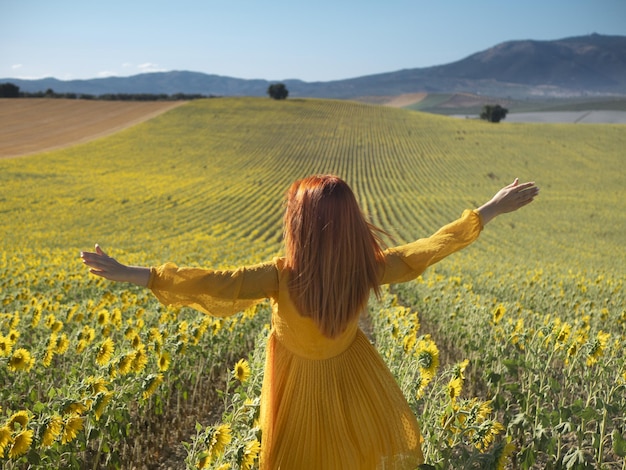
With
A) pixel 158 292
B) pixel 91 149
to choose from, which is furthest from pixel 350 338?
pixel 91 149

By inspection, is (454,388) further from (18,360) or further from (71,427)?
(18,360)

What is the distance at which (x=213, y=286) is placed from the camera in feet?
7.22

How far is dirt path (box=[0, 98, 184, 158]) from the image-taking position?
51.0 metres

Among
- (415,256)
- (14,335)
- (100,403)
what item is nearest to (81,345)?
(14,335)

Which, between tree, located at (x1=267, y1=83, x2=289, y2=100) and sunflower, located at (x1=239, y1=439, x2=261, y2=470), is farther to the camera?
tree, located at (x1=267, y1=83, x2=289, y2=100)

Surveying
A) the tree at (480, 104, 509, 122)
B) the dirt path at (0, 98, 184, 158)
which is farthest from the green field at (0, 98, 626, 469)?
the tree at (480, 104, 509, 122)

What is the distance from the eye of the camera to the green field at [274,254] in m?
3.37

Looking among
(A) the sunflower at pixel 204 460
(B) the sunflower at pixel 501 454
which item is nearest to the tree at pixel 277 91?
(A) the sunflower at pixel 204 460

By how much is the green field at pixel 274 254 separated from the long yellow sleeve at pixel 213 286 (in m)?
0.57

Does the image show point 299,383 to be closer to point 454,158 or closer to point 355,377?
point 355,377

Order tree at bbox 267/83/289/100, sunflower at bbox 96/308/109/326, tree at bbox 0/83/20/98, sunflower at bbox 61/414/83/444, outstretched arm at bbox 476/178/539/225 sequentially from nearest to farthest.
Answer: sunflower at bbox 61/414/83/444, outstretched arm at bbox 476/178/539/225, sunflower at bbox 96/308/109/326, tree at bbox 0/83/20/98, tree at bbox 267/83/289/100

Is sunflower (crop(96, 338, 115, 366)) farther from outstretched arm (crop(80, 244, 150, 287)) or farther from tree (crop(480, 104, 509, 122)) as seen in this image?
tree (crop(480, 104, 509, 122))

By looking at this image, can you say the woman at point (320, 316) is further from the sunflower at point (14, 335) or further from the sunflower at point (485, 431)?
the sunflower at point (14, 335)

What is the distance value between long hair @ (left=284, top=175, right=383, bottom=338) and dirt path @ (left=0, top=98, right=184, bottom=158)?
48.6 metres
